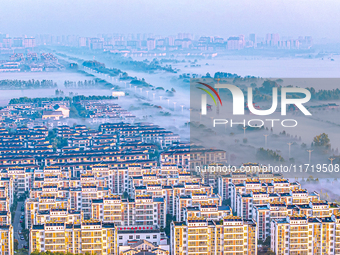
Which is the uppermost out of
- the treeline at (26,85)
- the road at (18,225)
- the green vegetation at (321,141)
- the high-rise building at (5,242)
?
the high-rise building at (5,242)

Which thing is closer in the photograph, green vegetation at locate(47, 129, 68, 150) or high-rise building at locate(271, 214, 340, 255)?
high-rise building at locate(271, 214, 340, 255)

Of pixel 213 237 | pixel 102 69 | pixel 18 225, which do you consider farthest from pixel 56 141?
pixel 102 69

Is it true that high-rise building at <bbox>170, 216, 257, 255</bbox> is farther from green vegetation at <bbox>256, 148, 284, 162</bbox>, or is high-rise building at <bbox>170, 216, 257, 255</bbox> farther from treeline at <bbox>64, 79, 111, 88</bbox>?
treeline at <bbox>64, 79, 111, 88</bbox>

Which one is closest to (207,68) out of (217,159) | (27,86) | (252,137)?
(27,86)

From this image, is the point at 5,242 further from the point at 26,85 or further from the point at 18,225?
the point at 26,85

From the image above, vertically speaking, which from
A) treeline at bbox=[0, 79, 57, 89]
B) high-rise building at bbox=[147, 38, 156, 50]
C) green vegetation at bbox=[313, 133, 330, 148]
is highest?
high-rise building at bbox=[147, 38, 156, 50]

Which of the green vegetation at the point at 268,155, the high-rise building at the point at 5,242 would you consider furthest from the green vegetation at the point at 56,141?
the high-rise building at the point at 5,242

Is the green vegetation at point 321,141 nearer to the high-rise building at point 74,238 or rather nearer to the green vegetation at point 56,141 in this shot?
the green vegetation at point 56,141

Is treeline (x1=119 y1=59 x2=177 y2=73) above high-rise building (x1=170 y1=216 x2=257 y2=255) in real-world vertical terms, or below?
below

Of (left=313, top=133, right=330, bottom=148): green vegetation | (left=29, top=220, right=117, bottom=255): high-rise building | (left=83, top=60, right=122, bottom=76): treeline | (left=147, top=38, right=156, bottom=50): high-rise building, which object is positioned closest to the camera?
(left=29, top=220, right=117, bottom=255): high-rise building

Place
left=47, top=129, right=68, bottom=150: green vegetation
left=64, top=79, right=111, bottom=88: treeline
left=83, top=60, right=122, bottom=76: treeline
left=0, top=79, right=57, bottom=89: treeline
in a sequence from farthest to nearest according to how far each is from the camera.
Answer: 1. left=83, top=60, right=122, bottom=76: treeline
2. left=0, top=79, right=57, bottom=89: treeline
3. left=64, top=79, right=111, bottom=88: treeline
4. left=47, top=129, right=68, bottom=150: green vegetation

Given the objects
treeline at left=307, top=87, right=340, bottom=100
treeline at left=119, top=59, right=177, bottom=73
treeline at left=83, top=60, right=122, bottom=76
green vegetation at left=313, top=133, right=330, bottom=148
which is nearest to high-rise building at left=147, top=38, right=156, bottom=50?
treeline at left=119, top=59, right=177, bottom=73
